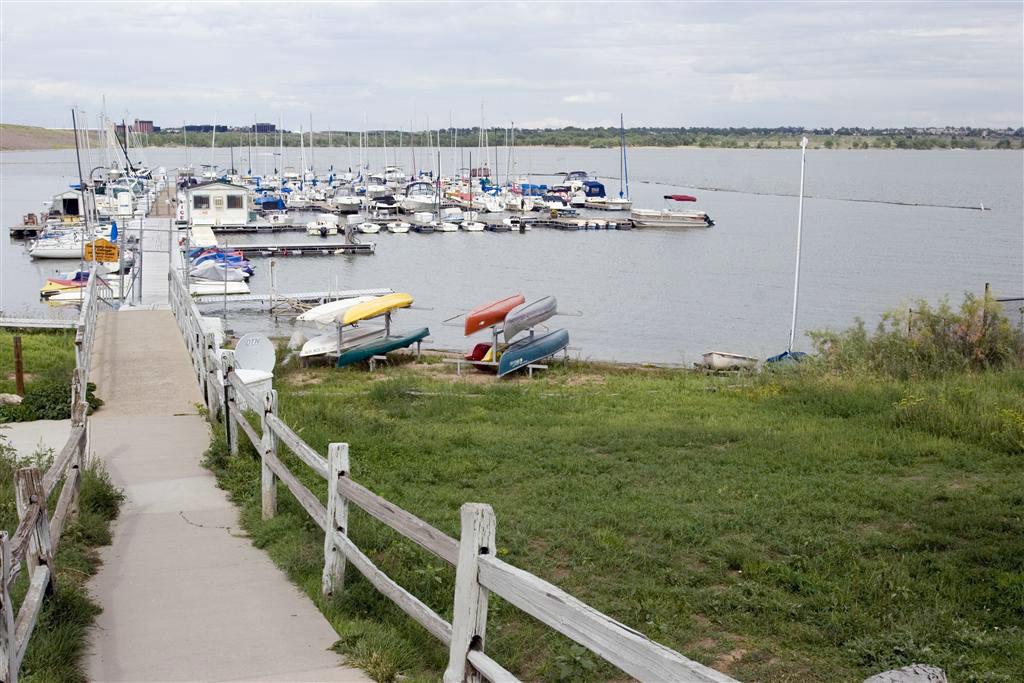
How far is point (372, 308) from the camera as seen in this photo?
28.5 meters

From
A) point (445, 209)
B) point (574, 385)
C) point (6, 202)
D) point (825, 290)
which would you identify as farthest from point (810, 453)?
point (6, 202)

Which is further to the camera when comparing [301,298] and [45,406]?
[301,298]

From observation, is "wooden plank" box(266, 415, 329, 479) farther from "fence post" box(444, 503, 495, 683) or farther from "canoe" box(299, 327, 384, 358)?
"canoe" box(299, 327, 384, 358)

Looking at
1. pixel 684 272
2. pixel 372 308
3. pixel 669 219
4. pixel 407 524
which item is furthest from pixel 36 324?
pixel 669 219

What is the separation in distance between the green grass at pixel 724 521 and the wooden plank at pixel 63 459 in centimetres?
157

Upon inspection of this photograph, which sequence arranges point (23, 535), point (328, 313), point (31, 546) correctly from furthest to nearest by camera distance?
point (328, 313)
point (31, 546)
point (23, 535)

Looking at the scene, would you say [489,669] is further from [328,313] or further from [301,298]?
[301,298]

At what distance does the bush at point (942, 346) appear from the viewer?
18156 millimetres

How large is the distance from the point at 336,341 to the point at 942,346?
15371 millimetres

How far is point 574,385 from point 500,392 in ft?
12.0

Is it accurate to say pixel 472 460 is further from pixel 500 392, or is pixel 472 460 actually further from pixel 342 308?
pixel 342 308

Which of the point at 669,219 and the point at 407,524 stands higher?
the point at 407,524

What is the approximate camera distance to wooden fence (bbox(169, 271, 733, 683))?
3.48 m

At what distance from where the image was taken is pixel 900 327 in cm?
2109
